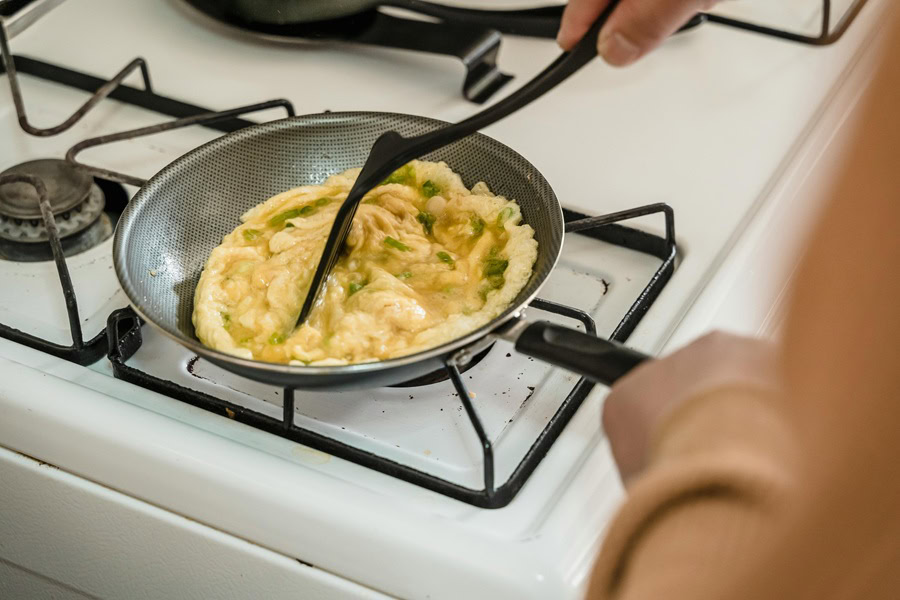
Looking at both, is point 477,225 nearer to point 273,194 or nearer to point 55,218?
point 273,194

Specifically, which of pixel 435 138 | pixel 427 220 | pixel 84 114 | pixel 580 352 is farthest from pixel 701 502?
pixel 84 114

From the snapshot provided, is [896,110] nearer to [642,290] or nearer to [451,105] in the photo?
[642,290]

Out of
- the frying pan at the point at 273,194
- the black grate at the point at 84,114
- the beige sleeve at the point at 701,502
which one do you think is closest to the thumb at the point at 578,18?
the frying pan at the point at 273,194

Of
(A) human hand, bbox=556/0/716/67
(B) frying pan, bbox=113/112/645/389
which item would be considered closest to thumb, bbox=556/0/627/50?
(A) human hand, bbox=556/0/716/67

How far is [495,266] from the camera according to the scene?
82cm

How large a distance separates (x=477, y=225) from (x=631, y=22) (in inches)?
8.9

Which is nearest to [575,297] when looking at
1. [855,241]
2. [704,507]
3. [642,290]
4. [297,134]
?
[642,290]

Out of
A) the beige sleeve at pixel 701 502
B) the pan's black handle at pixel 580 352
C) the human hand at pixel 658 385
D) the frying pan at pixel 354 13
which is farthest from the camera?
the frying pan at pixel 354 13

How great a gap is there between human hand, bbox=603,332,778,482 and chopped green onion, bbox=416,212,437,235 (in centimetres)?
40

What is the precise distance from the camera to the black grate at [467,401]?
68 cm

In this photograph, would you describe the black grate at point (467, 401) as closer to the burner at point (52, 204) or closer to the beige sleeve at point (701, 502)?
the burner at point (52, 204)

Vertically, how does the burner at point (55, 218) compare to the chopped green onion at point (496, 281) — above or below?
below

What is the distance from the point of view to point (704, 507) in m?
Answer: 0.35

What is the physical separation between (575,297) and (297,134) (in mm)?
318
